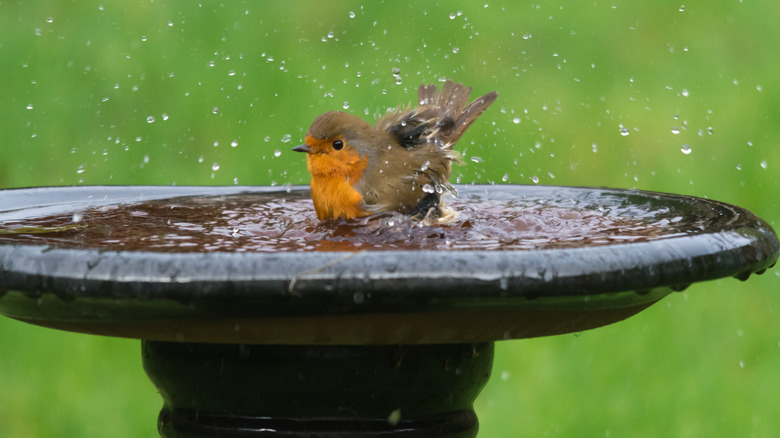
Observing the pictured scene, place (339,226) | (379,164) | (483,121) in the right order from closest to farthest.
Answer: (339,226) → (379,164) → (483,121)

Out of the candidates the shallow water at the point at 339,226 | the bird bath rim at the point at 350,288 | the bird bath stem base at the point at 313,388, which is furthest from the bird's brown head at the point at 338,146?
the bird bath rim at the point at 350,288

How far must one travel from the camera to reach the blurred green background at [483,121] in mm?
5539

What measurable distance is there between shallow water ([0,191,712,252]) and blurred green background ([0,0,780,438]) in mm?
2115

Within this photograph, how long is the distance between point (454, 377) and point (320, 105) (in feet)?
15.3

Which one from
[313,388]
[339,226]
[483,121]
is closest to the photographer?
[313,388]

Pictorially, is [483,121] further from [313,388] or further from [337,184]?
[313,388]

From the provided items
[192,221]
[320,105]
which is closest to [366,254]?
[192,221]

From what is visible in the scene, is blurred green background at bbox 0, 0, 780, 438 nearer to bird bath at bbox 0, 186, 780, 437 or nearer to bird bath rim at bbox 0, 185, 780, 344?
bird bath at bbox 0, 186, 780, 437

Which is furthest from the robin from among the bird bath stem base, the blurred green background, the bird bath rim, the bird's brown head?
the blurred green background

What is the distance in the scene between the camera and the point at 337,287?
1936 mm

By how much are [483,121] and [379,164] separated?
3906 mm

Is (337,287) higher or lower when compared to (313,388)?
higher

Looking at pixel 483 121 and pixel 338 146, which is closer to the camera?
pixel 338 146

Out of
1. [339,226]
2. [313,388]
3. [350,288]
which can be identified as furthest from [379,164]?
[350,288]
